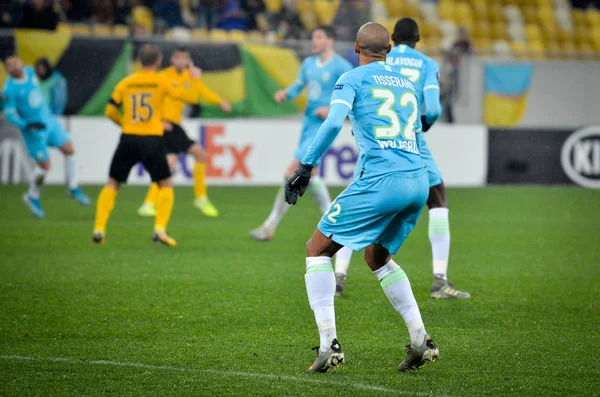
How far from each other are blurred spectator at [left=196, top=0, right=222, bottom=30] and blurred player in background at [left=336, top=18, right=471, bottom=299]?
495 inches

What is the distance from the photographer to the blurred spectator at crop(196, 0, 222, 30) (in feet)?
66.6

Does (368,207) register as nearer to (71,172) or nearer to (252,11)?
(71,172)

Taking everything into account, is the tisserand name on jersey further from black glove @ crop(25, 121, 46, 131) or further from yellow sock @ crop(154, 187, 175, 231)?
black glove @ crop(25, 121, 46, 131)

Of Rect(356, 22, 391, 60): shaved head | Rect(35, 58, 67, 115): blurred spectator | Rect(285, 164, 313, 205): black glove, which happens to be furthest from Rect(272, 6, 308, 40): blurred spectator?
Rect(285, 164, 313, 205): black glove

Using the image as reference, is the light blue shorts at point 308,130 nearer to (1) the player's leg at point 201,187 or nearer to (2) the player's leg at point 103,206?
(2) the player's leg at point 103,206

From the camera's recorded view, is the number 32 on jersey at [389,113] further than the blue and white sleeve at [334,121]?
Yes

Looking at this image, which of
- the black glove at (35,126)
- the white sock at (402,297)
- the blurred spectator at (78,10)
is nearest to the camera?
the white sock at (402,297)

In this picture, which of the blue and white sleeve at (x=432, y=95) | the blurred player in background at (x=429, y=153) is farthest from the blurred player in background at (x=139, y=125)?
the blue and white sleeve at (x=432, y=95)

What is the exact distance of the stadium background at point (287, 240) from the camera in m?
5.58

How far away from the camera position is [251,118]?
1898 cm

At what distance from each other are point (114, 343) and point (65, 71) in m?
12.9

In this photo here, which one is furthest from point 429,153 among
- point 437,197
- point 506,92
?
point 506,92

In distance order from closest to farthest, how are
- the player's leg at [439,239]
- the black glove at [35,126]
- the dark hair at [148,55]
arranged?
the player's leg at [439,239]
the dark hair at [148,55]
the black glove at [35,126]

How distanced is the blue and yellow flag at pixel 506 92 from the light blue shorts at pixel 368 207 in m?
14.9
